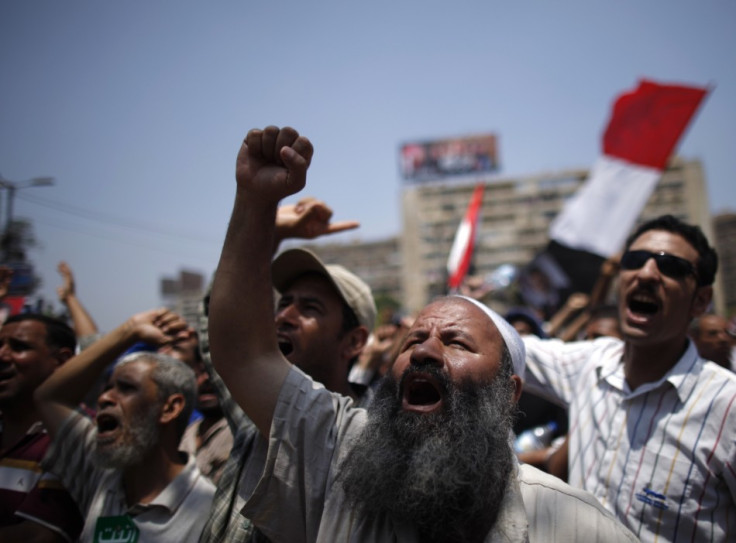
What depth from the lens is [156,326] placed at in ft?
9.57

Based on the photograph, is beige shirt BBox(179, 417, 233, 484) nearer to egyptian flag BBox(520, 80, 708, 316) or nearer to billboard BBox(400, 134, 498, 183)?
egyptian flag BBox(520, 80, 708, 316)

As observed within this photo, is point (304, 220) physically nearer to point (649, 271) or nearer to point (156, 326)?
point (156, 326)

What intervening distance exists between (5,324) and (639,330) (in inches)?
130

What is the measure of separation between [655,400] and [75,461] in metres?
2.66

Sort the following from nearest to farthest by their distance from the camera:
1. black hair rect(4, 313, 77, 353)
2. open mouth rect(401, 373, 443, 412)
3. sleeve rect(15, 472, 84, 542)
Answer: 1. open mouth rect(401, 373, 443, 412)
2. sleeve rect(15, 472, 84, 542)
3. black hair rect(4, 313, 77, 353)

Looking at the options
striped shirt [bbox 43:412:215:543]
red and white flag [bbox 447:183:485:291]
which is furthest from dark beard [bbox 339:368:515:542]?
red and white flag [bbox 447:183:485:291]

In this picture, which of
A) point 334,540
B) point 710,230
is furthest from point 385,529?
point 710,230

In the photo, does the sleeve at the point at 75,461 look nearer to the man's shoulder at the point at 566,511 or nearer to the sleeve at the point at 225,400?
the sleeve at the point at 225,400

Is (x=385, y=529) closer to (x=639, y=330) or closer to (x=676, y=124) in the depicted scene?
(x=639, y=330)

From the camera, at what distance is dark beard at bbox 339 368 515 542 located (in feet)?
4.80

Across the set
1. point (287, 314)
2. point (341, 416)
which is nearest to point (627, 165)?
point (287, 314)

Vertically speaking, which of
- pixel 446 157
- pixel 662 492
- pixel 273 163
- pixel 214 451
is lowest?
pixel 446 157

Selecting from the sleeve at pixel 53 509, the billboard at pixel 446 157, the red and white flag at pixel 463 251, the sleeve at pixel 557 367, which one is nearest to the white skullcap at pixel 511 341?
the sleeve at pixel 557 367

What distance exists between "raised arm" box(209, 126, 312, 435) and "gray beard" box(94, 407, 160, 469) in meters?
1.28
